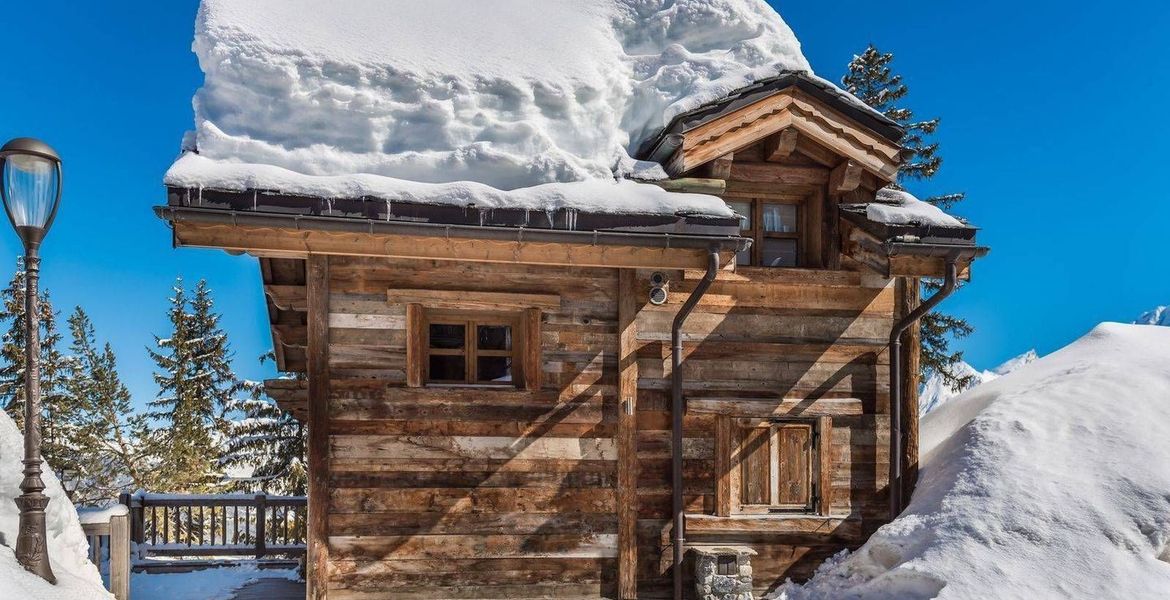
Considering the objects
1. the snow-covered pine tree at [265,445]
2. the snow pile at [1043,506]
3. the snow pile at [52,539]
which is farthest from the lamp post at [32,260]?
the snow-covered pine tree at [265,445]

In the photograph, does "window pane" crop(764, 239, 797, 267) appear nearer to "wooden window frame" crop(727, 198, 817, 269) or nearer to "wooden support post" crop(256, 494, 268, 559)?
"wooden window frame" crop(727, 198, 817, 269)

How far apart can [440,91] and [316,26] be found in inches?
71.4

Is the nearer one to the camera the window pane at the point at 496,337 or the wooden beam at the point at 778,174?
the window pane at the point at 496,337

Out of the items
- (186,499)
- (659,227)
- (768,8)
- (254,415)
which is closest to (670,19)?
(768,8)

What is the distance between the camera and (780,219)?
909 cm

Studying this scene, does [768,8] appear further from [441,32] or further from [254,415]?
[254,415]

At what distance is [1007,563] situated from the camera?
736 cm

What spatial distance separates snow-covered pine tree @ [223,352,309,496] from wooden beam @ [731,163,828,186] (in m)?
19.6

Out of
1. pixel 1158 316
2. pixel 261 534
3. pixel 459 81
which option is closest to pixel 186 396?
pixel 261 534

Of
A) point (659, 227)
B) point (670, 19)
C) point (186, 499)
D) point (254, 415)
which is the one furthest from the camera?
point (254, 415)

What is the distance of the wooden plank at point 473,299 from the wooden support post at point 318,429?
0.69 m

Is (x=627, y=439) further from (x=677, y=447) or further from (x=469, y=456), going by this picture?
A: (x=469, y=456)

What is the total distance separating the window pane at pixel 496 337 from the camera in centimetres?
802

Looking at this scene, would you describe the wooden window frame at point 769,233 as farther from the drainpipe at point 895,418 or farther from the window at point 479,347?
the window at point 479,347
